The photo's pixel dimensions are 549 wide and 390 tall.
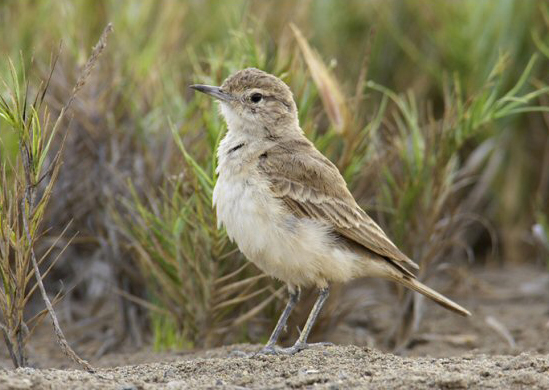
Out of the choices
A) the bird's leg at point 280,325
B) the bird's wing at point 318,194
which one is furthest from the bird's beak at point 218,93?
the bird's leg at point 280,325

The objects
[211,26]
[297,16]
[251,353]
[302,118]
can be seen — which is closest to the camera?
[251,353]

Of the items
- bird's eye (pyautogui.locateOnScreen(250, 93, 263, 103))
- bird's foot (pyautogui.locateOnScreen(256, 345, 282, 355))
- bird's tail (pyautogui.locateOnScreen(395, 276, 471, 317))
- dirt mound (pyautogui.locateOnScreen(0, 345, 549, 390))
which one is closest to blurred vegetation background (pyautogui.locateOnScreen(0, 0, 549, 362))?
bird's eye (pyautogui.locateOnScreen(250, 93, 263, 103))

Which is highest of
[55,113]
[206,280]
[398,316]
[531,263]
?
[531,263]

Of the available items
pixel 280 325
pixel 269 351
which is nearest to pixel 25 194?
pixel 269 351

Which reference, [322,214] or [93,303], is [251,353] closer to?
[322,214]

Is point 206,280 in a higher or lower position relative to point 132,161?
lower

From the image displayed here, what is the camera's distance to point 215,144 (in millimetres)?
5590

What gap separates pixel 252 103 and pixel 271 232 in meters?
0.91

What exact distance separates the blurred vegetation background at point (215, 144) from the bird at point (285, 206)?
0.27 meters

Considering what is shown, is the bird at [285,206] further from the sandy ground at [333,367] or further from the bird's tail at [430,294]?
the sandy ground at [333,367]

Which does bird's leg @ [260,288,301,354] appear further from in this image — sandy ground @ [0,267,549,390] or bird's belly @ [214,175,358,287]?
bird's belly @ [214,175,358,287]

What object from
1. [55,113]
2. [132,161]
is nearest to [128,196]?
[132,161]

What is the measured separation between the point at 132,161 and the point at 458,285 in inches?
105

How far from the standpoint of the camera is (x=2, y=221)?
14.5ft
